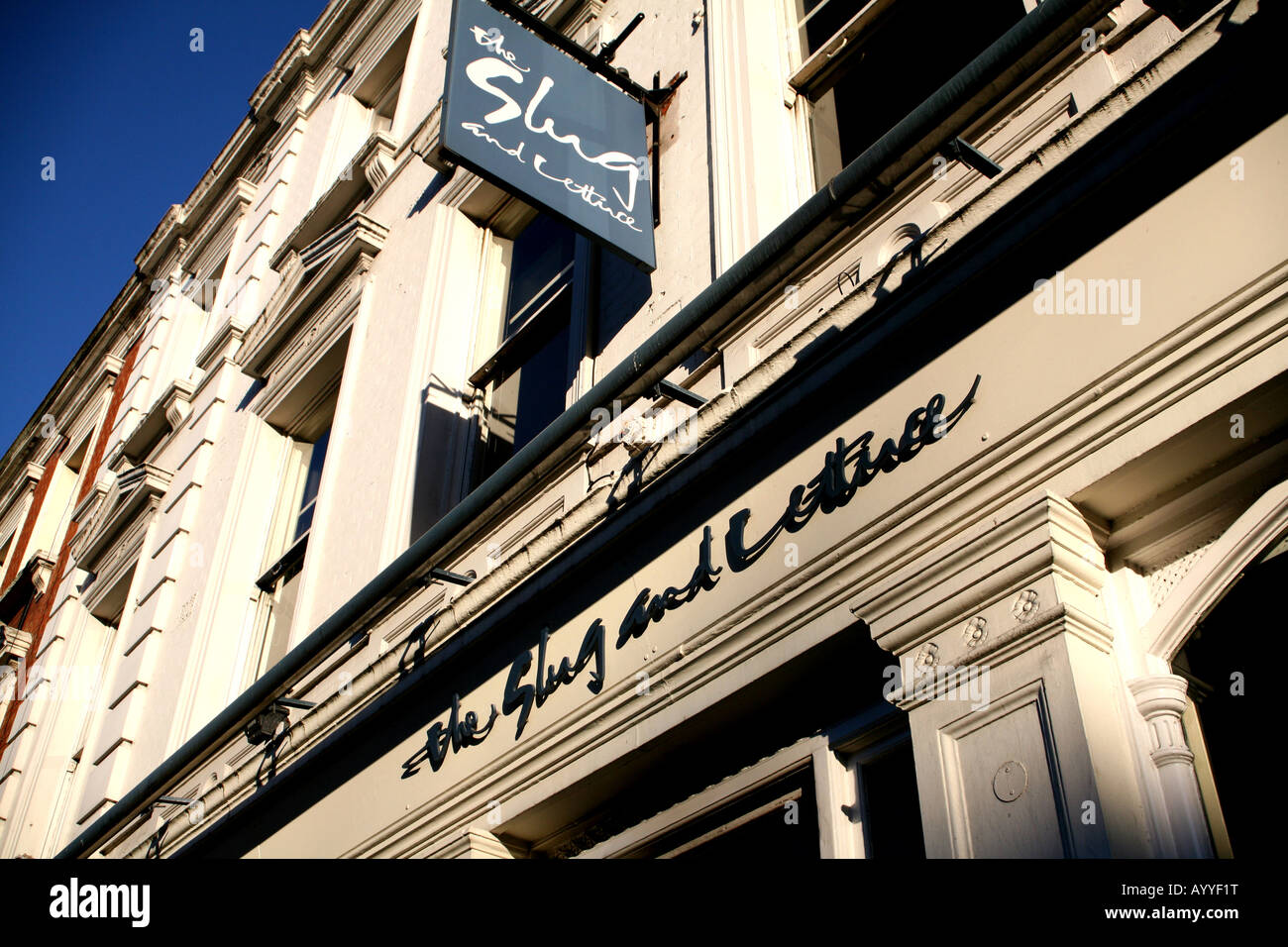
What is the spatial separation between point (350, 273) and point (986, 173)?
7.90 metres

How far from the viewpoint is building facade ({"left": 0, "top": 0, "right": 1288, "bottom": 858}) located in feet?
12.6

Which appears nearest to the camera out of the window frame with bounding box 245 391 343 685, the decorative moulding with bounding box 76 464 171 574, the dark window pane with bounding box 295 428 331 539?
the window frame with bounding box 245 391 343 685

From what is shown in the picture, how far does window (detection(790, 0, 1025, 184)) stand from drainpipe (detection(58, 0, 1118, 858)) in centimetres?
134

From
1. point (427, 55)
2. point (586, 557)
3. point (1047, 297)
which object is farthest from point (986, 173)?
point (427, 55)

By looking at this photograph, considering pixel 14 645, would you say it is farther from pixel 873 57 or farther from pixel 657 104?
pixel 873 57

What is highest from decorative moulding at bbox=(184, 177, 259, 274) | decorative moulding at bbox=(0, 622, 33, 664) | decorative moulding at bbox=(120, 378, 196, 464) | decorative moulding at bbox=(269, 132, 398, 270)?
decorative moulding at bbox=(184, 177, 259, 274)

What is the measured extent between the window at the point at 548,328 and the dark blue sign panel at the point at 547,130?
1.60 feet

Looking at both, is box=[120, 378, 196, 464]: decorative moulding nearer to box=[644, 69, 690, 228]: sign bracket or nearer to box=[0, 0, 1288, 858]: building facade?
box=[0, 0, 1288, 858]: building facade

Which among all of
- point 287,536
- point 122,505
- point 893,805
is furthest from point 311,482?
point 893,805

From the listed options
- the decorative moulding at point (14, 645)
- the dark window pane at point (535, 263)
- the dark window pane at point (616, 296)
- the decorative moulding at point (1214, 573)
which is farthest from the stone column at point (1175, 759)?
the decorative moulding at point (14, 645)

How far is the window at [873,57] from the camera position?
649 centimetres

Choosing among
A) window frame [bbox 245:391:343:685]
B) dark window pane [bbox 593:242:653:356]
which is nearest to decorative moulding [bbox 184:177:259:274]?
window frame [bbox 245:391:343:685]

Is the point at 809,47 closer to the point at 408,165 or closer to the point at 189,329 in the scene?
the point at 408,165

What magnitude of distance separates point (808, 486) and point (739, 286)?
4.09 feet
